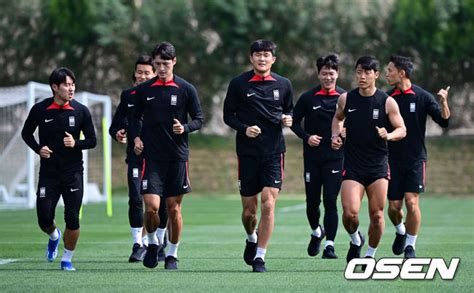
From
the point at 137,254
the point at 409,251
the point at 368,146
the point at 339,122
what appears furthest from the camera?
the point at 137,254

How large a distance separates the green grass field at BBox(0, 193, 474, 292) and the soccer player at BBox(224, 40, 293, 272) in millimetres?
940

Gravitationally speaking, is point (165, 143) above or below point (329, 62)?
below

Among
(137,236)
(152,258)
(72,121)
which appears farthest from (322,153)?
(72,121)

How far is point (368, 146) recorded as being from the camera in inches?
527

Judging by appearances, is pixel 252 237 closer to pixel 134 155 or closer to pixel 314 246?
pixel 314 246

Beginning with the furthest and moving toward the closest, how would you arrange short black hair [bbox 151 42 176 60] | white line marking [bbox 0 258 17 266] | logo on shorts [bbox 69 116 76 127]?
white line marking [bbox 0 258 17 266] < logo on shorts [bbox 69 116 76 127] < short black hair [bbox 151 42 176 60]

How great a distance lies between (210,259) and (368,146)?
2.68 meters

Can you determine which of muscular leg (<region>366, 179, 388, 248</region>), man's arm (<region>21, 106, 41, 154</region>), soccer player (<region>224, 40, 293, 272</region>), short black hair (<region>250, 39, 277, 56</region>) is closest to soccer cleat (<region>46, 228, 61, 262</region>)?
man's arm (<region>21, 106, 41, 154</region>)

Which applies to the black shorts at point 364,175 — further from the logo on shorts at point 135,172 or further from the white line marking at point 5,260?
the white line marking at point 5,260

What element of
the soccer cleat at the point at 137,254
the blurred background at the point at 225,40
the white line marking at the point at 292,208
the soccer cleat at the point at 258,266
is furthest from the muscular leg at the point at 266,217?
the blurred background at the point at 225,40

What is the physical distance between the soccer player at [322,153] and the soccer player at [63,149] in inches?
114

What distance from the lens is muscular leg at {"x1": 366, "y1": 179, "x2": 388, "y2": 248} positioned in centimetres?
1324

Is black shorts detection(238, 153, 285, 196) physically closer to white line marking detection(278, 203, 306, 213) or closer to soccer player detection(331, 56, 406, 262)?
soccer player detection(331, 56, 406, 262)

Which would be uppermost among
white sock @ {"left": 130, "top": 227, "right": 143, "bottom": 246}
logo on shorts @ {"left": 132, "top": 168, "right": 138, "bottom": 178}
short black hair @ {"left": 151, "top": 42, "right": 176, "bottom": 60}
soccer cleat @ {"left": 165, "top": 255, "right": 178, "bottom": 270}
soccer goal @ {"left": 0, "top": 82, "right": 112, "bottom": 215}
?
short black hair @ {"left": 151, "top": 42, "right": 176, "bottom": 60}
